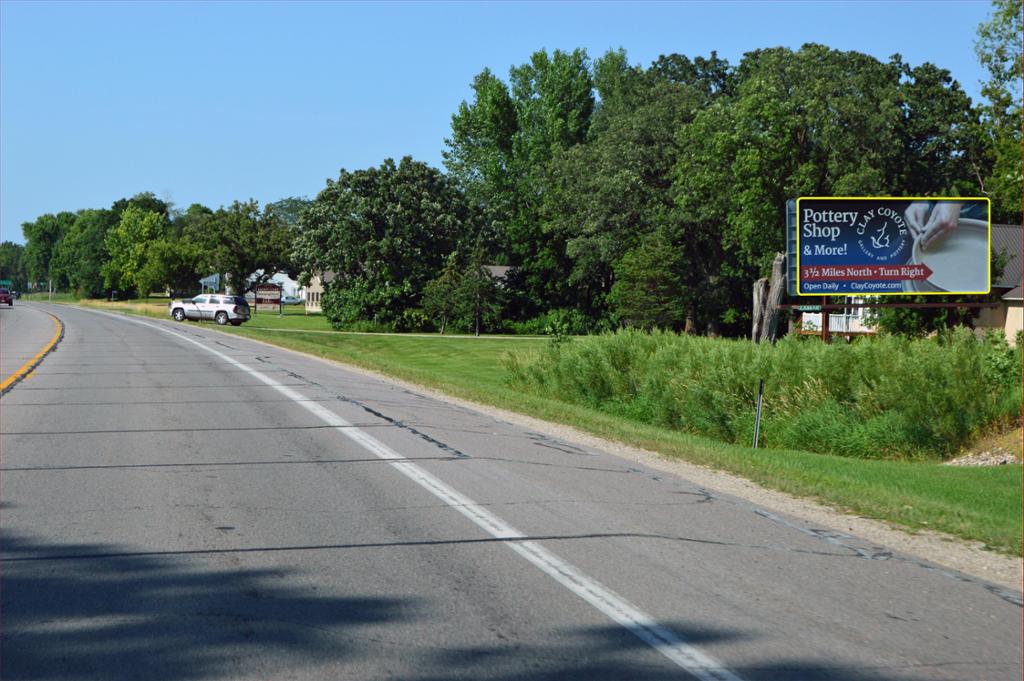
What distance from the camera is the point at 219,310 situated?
210 feet

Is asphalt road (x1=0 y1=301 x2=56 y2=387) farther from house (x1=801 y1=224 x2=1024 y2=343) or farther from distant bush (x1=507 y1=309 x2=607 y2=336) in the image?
distant bush (x1=507 y1=309 x2=607 y2=336)

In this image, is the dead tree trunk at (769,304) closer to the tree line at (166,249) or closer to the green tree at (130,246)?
the tree line at (166,249)

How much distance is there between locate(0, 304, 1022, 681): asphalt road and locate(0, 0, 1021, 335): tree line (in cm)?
3277

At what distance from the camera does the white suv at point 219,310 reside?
209ft

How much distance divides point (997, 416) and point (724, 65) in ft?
209

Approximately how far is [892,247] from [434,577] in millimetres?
25879

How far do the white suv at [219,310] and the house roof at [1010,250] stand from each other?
42.4 m

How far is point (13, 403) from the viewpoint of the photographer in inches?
655

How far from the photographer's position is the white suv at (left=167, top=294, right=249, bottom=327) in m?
63.8

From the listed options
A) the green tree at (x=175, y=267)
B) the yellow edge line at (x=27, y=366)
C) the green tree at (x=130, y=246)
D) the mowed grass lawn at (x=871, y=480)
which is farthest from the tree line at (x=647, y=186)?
the green tree at (x=130, y=246)

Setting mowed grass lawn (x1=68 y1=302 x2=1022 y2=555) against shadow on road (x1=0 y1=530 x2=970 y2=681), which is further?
mowed grass lawn (x1=68 y1=302 x2=1022 y2=555)

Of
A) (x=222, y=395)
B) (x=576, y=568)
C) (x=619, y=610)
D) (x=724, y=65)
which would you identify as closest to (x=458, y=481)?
(x=576, y=568)

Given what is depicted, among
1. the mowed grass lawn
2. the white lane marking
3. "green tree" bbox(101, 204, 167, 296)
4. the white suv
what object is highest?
"green tree" bbox(101, 204, 167, 296)

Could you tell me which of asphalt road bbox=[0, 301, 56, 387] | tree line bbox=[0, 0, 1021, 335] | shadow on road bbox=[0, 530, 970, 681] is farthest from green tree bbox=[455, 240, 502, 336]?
shadow on road bbox=[0, 530, 970, 681]
